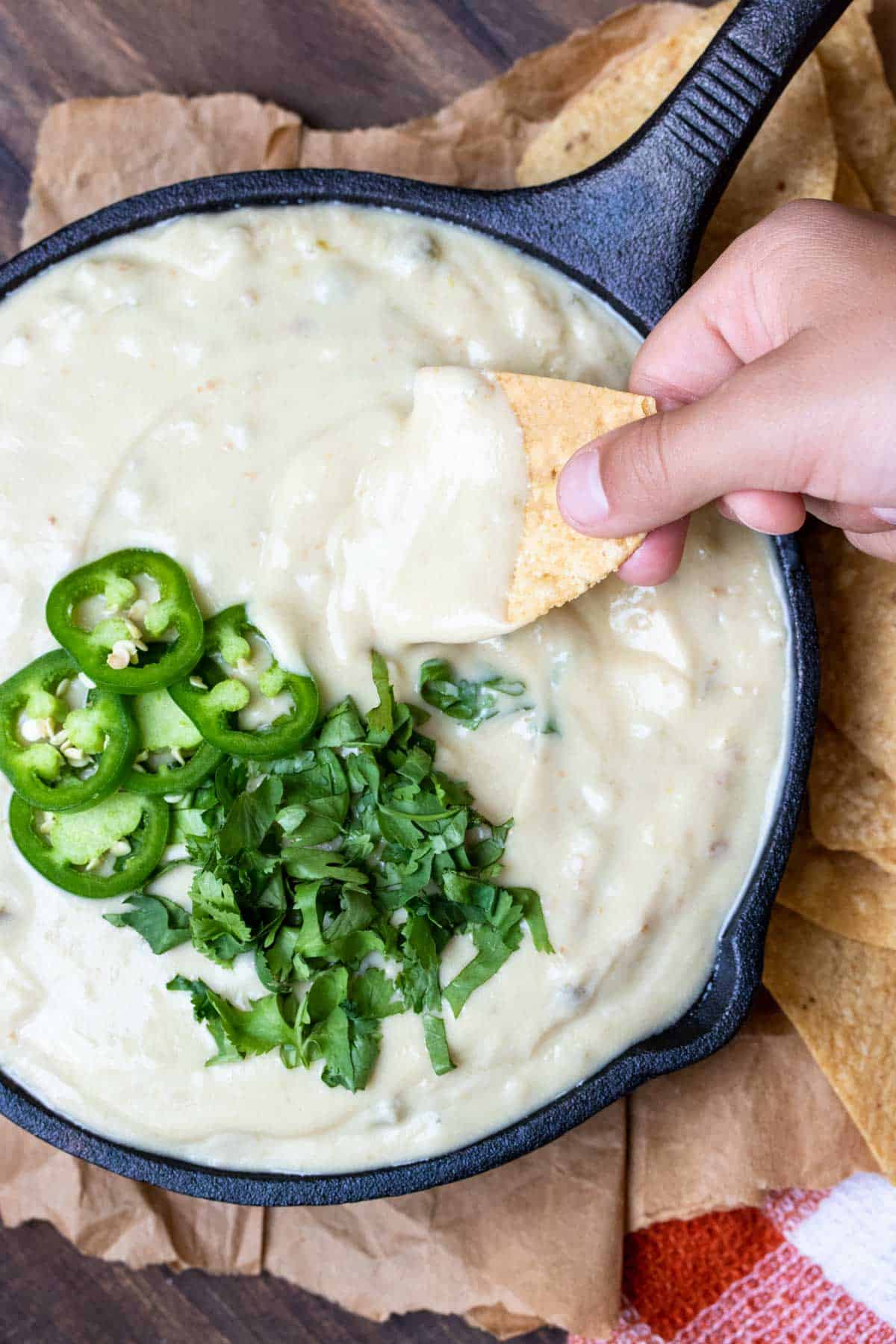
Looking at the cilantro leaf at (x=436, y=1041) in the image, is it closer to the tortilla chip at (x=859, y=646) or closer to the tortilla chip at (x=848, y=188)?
the tortilla chip at (x=859, y=646)

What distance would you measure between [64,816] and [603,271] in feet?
4.42

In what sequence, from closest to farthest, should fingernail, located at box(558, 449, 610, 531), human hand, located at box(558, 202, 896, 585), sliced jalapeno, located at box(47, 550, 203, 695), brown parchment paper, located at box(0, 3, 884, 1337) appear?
1. human hand, located at box(558, 202, 896, 585)
2. fingernail, located at box(558, 449, 610, 531)
3. sliced jalapeno, located at box(47, 550, 203, 695)
4. brown parchment paper, located at box(0, 3, 884, 1337)

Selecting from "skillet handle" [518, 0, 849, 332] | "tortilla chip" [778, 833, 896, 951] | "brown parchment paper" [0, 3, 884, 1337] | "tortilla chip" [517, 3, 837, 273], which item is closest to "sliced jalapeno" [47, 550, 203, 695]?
"skillet handle" [518, 0, 849, 332]

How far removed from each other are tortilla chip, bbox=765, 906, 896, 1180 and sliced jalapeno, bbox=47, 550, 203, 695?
1.37 m

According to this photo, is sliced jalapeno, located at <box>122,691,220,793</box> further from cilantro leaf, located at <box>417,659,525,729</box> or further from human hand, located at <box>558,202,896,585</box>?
human hand, located at <box>558,202,896,585</box>

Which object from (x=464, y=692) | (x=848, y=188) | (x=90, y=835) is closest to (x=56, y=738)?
(x=90, y=835)

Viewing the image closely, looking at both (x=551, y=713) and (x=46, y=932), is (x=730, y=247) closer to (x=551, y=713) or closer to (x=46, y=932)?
(x=551, y=713)

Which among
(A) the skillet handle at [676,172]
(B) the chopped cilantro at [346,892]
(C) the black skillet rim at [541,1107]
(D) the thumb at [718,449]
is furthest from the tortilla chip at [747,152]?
(B) the chopped cilantro at [346,892]

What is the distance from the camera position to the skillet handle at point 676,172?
6.77 ft

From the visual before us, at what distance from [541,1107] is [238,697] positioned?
36.9 inches

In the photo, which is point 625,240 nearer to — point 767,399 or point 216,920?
point 767,399

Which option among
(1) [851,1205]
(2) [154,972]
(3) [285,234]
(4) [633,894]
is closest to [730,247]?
(3) [285,234]

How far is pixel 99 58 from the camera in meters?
2.64

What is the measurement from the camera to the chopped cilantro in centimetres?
204
